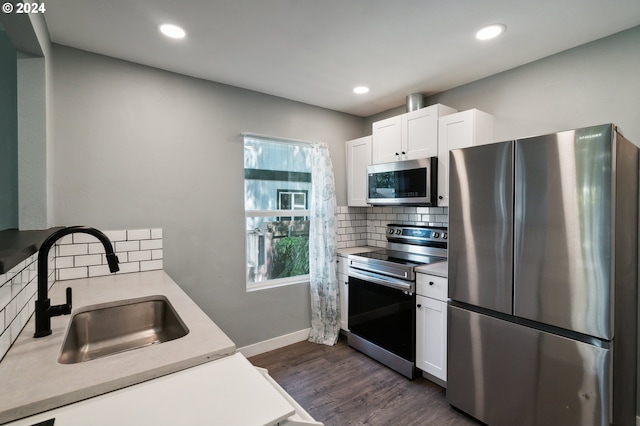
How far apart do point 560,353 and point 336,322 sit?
6.67ft

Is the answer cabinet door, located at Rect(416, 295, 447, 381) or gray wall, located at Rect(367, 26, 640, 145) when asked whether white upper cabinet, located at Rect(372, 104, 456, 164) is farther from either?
cabinet door, located at Rect(416, 295, 447, 381)

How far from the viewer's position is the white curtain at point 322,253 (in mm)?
3172

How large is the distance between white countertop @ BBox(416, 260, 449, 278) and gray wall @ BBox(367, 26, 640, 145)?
121 centimetres

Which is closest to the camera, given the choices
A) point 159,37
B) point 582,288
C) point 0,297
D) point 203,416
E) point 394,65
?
point 203,416

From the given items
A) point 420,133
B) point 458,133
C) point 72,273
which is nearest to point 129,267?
point 72,273

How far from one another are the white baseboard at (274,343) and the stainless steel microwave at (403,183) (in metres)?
1.62

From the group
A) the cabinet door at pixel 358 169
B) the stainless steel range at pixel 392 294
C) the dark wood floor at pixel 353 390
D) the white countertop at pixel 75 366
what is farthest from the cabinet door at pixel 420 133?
the white countertop at pixel 75 366

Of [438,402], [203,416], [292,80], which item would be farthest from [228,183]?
[438,402]

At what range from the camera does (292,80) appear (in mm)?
2629

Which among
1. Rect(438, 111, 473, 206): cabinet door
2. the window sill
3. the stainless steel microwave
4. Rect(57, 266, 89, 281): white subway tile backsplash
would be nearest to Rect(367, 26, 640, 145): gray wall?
Rect(438, 111, 473, 206): cabinet door

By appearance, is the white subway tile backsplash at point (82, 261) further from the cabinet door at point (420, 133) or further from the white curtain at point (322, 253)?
the cabinet door at point (420, 133)

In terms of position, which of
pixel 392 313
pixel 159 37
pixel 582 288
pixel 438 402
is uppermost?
pixel 159 37

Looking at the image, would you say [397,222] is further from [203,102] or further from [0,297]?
[0,297]

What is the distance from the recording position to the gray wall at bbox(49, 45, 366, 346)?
2.08 metres
